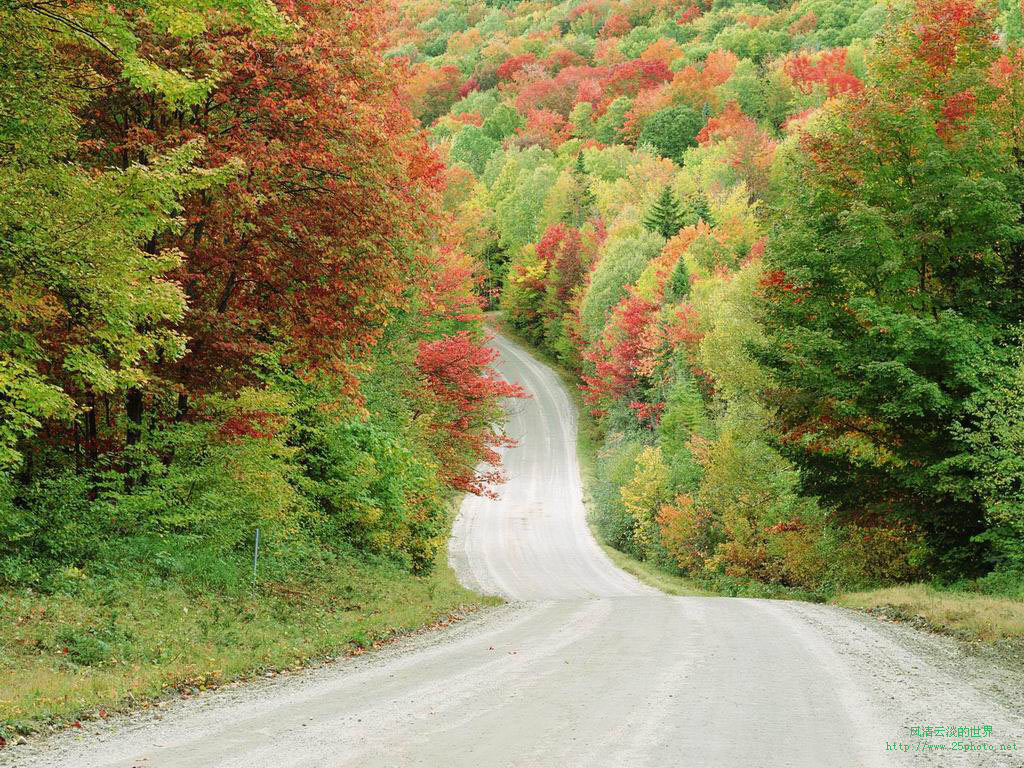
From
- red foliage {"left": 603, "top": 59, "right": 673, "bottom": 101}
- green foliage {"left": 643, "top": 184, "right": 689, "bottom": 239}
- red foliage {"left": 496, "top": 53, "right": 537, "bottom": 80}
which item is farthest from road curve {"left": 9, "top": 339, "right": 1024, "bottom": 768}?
red foliage {"left": 496, "top": 53, "right": 537, "bottom": 80}

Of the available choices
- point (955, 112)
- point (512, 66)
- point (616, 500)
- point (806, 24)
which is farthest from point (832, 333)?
point (512, 66)

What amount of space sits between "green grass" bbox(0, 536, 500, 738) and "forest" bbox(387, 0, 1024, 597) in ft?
35.5

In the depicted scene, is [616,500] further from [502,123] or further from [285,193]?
[502,123]

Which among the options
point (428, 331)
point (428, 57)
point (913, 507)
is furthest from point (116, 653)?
point (428, 57)

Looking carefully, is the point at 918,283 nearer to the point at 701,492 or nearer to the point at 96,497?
the point at 701,492

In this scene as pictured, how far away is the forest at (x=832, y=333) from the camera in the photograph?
1753 centimetres

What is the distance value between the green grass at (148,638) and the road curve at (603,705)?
58 cm

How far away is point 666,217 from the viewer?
197 ft

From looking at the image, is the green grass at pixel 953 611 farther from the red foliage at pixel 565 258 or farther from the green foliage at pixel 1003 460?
the red foliage at pixel 565 258

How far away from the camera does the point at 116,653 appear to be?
9.35 m

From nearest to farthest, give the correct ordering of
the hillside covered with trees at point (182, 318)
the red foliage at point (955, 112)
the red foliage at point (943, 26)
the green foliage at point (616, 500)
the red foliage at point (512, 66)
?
the hillside covered with trees at point (182, 318)
the red foliage at point (955, 112)
the red foliage at point (943, 26)
the green foliage at point (616, 500)
the red foliage at point (512, 66)

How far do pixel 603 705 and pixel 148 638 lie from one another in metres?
5.55

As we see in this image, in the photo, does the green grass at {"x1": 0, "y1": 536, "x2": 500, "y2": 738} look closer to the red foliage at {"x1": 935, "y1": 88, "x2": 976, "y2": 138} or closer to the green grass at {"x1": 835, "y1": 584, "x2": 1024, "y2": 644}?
the green grass at {"x1": 835, "y1": 584, "x2": 1024, "y2": 644}

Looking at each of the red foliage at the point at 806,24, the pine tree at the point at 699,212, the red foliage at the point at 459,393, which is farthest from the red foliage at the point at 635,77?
the red foliage at the point at 459,393
